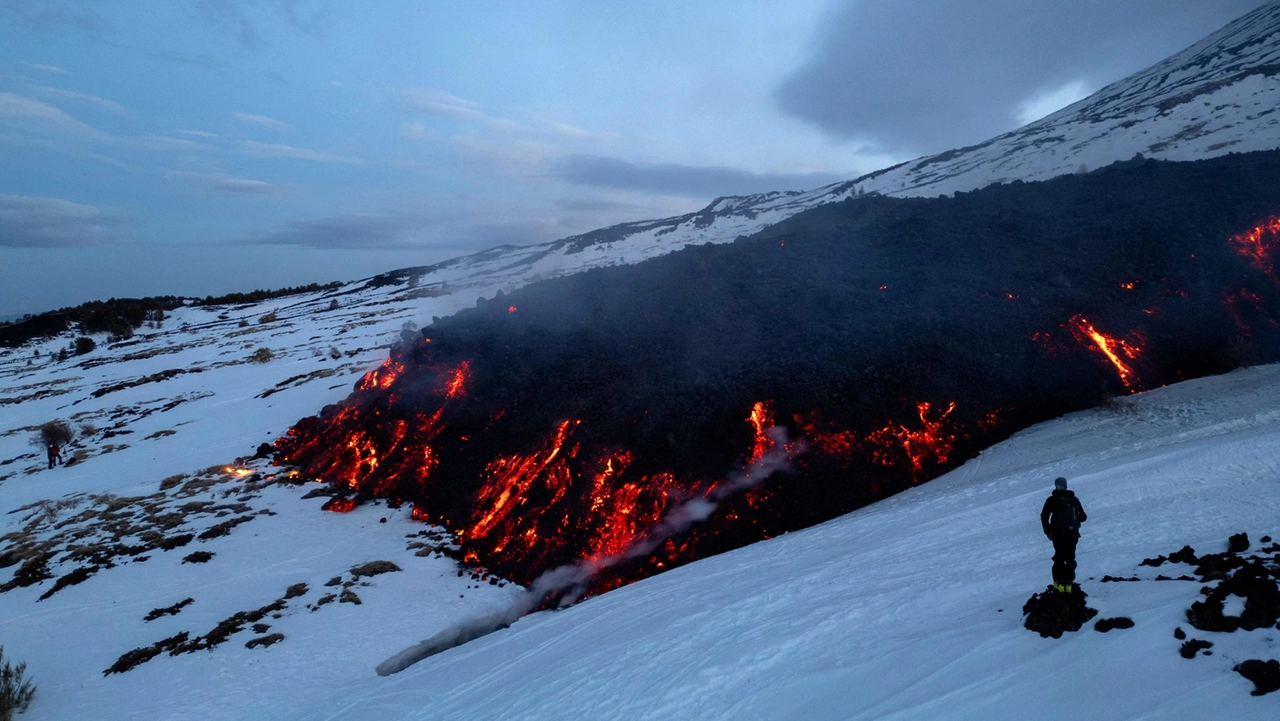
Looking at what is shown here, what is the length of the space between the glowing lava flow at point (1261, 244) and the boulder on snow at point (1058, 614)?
1991 cm

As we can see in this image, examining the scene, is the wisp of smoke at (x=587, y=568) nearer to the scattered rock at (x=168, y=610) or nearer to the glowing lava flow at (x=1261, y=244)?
the scattered rock at (x=168, y=610)

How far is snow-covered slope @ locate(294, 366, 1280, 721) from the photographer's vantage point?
474cm

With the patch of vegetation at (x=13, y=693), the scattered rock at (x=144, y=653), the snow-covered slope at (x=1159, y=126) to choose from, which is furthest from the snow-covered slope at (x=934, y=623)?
the snow-covered slope at (x=1159, y=126)

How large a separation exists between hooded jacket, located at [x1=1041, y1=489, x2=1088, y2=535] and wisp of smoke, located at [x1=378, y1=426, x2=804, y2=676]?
318 inches

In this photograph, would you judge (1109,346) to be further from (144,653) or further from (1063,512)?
(144,653)

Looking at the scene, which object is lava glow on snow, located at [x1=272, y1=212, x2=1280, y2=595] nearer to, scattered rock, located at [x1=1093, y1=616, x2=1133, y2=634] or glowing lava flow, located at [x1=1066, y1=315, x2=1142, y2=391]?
glowing lava flow, located at [x1=1066, y1=315, x2=1142, y2=391]

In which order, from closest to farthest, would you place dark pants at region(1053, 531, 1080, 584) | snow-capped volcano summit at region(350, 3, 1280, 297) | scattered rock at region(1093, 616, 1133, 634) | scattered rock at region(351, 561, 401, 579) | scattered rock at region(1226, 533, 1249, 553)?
scattered rock at region(1093, 616, 1133, 634)
dark pants at region(1053, 531, 1080, 584)
scattered rock at region(1226, 533, 1249, 553)
scattered rock at region(351, 561, 401, 579)
snow-capped volcano summit at region(350, 3, 1280, 297)

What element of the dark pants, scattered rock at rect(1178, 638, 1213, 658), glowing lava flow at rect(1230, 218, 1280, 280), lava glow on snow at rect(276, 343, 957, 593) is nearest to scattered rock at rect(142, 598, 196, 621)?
lava glow on snow at rect(276, 343, 957, 593)

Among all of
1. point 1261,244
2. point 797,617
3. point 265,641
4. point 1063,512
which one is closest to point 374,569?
point 265,641

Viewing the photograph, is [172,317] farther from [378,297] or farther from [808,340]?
[808,340]

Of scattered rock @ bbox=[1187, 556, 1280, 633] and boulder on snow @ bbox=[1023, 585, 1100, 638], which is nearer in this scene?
scattered rock @ bbox=[1187, 556, 1280, 633]

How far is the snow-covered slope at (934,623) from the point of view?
4742 millimetres

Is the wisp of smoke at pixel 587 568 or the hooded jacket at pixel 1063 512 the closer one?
the hooded jacket at pixel 1063 512

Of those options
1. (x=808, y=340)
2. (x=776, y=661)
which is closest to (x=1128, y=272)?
(x=808, y=340)
